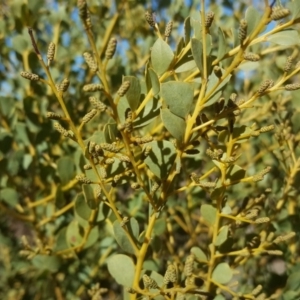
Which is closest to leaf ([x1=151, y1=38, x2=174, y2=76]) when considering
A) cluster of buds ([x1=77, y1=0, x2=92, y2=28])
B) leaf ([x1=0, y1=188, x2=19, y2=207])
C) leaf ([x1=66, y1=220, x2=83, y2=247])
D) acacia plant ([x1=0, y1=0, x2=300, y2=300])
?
acacia plant ([x1=0, y1=0, x2=300, y2=300])

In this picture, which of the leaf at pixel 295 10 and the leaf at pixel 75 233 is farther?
the leaf at pixel 75 233

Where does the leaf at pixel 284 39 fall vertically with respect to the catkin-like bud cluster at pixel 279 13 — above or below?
below

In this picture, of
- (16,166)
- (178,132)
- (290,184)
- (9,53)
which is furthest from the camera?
(9,53)

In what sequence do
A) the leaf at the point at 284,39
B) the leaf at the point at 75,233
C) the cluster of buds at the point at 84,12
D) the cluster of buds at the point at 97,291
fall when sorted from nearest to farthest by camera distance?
the cluster of buds at the point at 84,12 → the leaf at the point at 284,39 → the cluster of buds at the point at 97,291 → the leaf at the point at 75,233

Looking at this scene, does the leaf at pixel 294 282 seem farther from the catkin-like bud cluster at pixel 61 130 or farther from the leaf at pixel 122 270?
the catkin-like bud cluster at pixel 61 130

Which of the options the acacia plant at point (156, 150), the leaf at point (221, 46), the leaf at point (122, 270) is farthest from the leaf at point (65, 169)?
the leaf at point (221, 46)

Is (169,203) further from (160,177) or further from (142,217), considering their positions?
(160,177)

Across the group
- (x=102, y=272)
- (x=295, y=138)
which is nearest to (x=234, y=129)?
(x=295, y=138)
